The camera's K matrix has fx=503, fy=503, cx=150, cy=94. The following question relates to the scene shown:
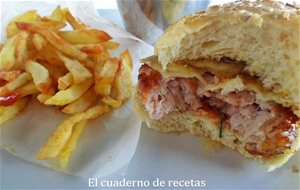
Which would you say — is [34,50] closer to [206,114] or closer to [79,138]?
[79,138]

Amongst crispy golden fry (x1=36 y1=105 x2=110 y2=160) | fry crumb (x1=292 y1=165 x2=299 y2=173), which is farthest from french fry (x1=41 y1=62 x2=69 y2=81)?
fry crumb (x1=292 y1=165 x2=299 y2=173)

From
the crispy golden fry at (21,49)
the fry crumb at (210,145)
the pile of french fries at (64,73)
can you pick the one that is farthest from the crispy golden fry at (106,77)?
the fry crumb at (210,145)

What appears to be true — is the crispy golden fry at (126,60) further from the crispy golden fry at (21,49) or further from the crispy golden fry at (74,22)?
the crispy golden fry at (21,49)

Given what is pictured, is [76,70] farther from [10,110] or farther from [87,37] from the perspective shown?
[10,110]

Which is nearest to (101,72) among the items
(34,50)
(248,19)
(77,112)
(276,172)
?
(77,112)

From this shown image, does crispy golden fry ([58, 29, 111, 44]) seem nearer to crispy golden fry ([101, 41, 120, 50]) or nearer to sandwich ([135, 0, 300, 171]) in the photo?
crispy golden fry ([101, 41, 120, 50])

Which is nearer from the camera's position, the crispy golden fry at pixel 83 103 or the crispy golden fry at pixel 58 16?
the crispy golden fry at pixel 83 103

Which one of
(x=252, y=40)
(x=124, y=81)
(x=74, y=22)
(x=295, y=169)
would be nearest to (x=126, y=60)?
(x=124, y=81)
